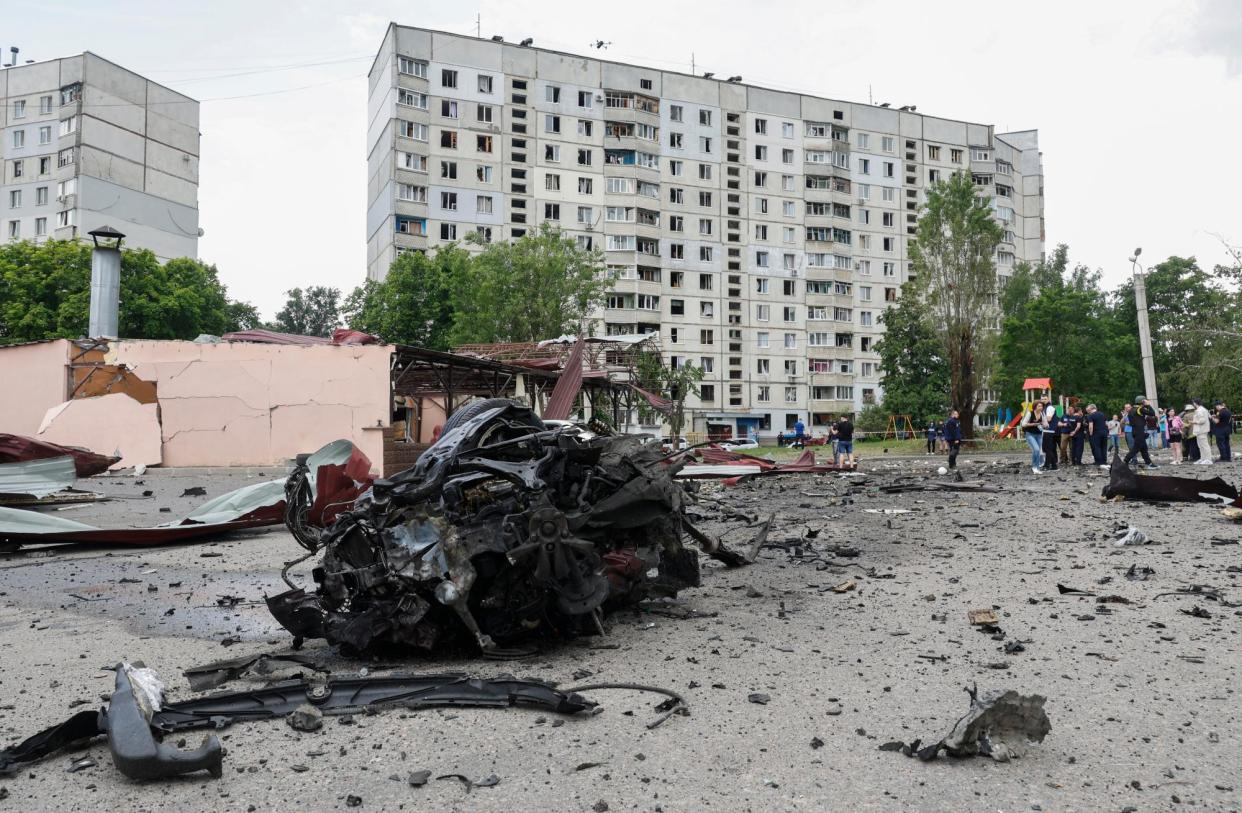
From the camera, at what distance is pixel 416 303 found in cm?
4328

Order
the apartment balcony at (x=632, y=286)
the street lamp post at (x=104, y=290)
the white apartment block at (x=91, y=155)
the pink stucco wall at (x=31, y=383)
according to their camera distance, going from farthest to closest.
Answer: the apartment balcony at (x=632, y=286)
the white apartment block at (x=91, y=155)
the street lamp post at (x=104, y=290)
the pink stucco wall at (x=31, y=383)

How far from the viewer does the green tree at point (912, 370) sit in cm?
4706

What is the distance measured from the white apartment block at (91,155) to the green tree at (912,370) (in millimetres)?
48728

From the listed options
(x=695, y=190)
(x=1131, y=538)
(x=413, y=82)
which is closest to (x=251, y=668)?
(x=1131, y=538)

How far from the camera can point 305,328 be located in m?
89.7

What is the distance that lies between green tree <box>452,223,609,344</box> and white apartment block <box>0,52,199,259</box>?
30000 mm

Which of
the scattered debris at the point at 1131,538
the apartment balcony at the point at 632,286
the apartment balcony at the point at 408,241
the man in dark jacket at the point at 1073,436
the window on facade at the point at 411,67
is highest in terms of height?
the window on facade at the point at 411,67

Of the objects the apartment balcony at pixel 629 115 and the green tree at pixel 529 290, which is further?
the apartment balcony at pixel 629 115

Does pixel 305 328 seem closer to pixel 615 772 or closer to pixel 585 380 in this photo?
pixel 585 380

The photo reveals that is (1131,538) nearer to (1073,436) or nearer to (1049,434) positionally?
(1049,434)

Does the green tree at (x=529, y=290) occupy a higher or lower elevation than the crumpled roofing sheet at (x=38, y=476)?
higher

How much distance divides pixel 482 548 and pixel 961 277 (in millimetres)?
30865

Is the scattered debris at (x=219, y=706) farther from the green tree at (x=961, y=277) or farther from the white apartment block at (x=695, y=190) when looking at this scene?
the white apartment block at (x=695, y=190)

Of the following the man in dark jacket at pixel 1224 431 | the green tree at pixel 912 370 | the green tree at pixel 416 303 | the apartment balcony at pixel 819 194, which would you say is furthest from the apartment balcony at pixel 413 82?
the man in dark jacket at pixel 1224 431
